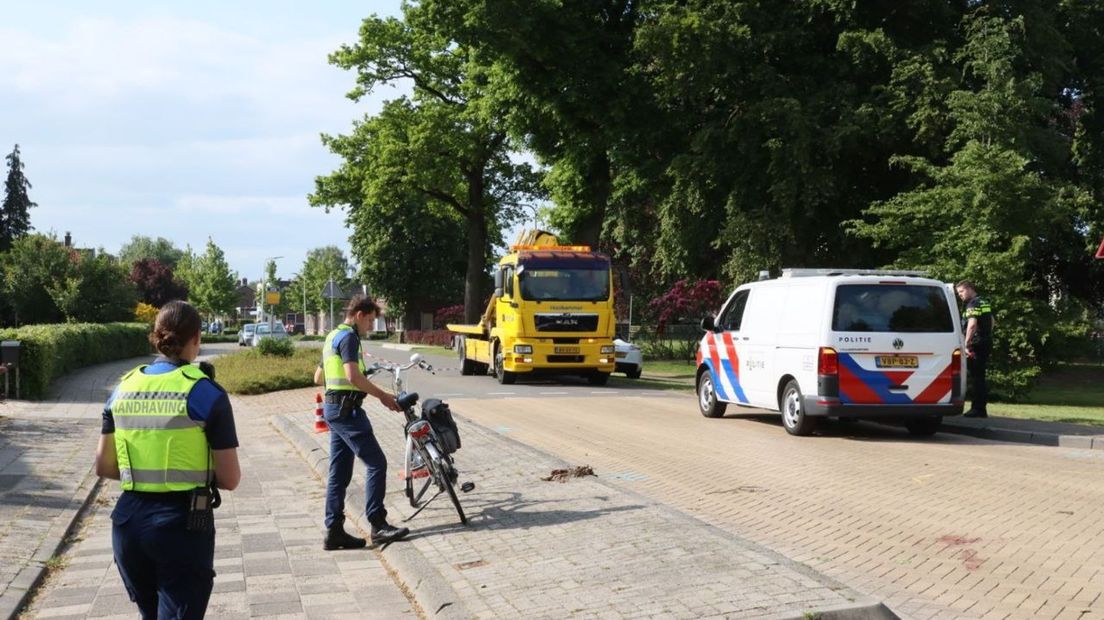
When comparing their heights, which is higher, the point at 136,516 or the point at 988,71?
the point at 988,71

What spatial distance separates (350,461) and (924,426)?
29.0 feet

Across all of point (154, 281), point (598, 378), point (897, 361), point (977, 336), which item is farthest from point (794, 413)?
point (154, 281)

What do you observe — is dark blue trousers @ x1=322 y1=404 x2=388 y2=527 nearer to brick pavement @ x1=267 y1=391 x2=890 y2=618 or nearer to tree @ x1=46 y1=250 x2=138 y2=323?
brick pavement @ x1=267 y1=391 x2=890 y2=618

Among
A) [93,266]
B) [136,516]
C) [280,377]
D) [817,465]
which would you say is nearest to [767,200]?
[280,377]

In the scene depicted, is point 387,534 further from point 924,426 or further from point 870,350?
point 924,426

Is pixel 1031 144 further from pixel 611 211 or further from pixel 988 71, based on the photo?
pixel 611 211

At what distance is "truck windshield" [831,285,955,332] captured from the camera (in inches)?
491

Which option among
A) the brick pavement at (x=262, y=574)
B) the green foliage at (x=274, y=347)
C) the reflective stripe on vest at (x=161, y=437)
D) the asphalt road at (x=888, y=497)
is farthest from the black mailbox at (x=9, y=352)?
the reflective stripe on vest at (x=161, y=437)

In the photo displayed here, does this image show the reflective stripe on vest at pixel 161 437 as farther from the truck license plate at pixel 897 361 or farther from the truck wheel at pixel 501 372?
the truck wheel at pixel 501 372

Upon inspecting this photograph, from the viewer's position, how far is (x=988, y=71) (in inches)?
805

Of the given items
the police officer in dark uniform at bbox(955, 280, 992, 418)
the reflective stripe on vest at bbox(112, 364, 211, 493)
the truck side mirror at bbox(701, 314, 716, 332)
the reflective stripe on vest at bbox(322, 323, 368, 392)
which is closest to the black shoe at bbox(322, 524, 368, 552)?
the reflective stripe on vest at bbox(322, 323, 368, 392)

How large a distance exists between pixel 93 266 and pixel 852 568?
3873 centimetres

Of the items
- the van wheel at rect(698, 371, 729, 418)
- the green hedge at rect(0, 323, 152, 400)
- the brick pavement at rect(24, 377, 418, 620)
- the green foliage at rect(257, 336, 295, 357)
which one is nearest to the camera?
the brick pavement at rect(24, 377, 418, 620)

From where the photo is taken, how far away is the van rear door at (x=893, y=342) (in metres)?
12.4
